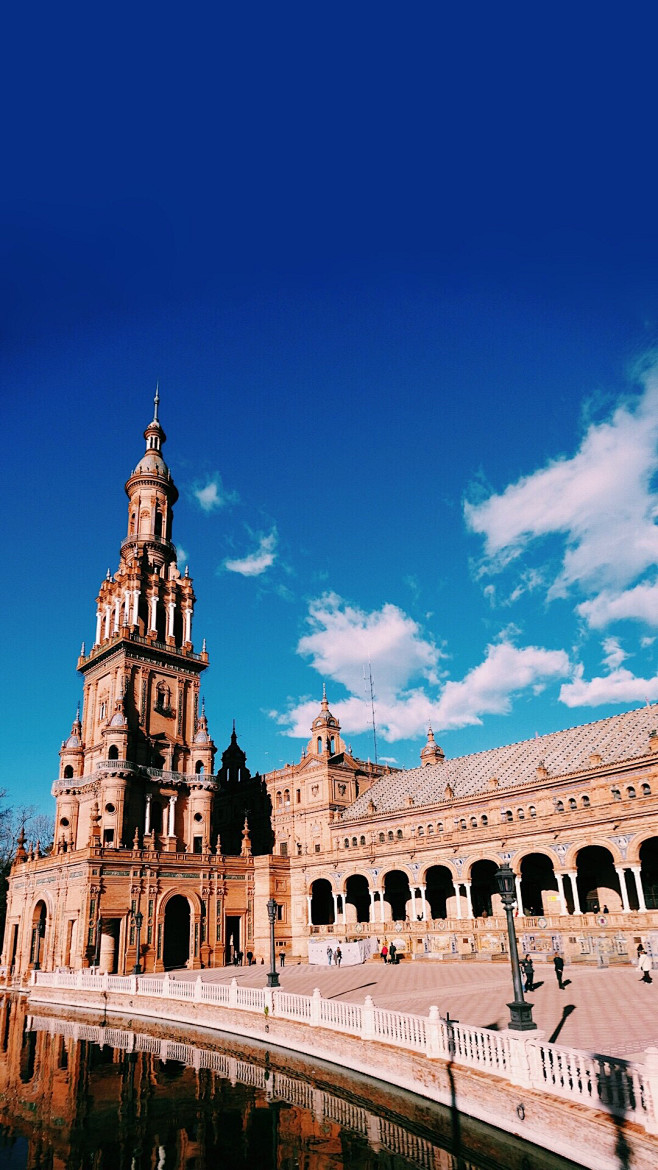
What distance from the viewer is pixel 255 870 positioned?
53281mm

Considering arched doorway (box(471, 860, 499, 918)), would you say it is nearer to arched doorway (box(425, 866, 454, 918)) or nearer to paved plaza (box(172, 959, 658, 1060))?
arched doorway (box(425, 866, 454, 918))

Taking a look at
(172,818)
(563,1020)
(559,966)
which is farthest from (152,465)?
(563,1020)

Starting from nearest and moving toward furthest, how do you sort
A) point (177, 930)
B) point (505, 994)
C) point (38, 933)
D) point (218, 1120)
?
point (218, 1120) < point (505, 994) < point (38, 933) < point (177, 930)

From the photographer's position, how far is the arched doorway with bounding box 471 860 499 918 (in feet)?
153

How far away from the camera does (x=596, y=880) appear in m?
41.0

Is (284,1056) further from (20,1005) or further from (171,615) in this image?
(171,615)

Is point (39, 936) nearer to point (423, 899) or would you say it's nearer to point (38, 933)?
point (38, 933)

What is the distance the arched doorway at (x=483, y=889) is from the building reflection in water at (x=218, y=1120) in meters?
27.2

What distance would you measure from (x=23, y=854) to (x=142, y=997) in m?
29.1

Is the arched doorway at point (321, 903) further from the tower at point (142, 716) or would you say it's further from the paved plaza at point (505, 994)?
the paved plaza at point (505, 994)

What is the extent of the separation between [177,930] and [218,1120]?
128 ft

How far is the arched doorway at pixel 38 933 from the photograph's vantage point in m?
48.8

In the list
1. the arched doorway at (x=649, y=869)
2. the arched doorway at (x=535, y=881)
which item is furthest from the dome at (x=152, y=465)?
the arched doorway at (x=649, y=869)

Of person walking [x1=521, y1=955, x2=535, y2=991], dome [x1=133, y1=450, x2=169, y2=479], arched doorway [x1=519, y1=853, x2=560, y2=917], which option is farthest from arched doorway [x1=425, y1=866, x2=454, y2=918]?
dome [x1=133, y1=450, x2=169, y2=479]
